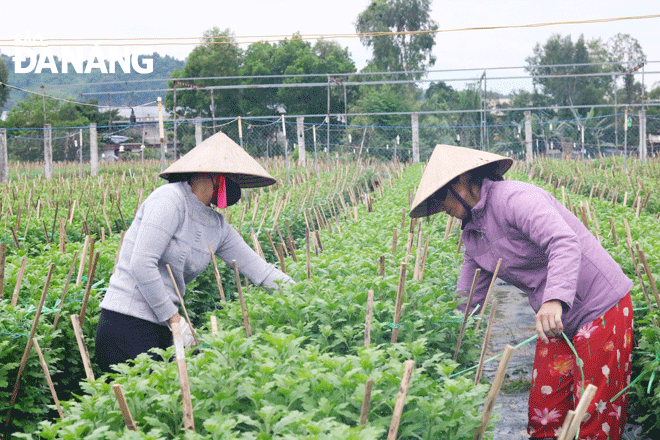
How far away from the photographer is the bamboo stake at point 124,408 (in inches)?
74.5

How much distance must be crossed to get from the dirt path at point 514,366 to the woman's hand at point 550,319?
1.69 ft

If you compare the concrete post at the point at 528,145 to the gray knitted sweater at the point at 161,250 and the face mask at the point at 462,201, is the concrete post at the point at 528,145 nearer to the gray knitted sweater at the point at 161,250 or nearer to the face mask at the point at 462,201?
the face mask at the point at 462,201

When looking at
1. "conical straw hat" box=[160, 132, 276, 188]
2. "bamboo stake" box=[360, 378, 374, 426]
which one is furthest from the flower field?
"conical straw hat" box=[160, 132, 276, 188]

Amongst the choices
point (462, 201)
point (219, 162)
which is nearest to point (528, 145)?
point (462, 201)

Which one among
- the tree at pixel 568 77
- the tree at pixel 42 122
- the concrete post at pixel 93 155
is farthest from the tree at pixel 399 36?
the concrete post at pixel 93 155

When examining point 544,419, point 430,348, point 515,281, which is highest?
point 515,281

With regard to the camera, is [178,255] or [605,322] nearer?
[605,322]

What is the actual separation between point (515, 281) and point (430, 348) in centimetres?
74

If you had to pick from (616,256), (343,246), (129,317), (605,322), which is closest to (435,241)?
(343,246)

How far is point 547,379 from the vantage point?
3582mm

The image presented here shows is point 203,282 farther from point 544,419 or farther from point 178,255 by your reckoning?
point 544,419

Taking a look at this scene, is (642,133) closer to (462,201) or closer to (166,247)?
(462,201)

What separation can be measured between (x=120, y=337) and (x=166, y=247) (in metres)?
0.56

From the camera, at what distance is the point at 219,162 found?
11.9 feet
